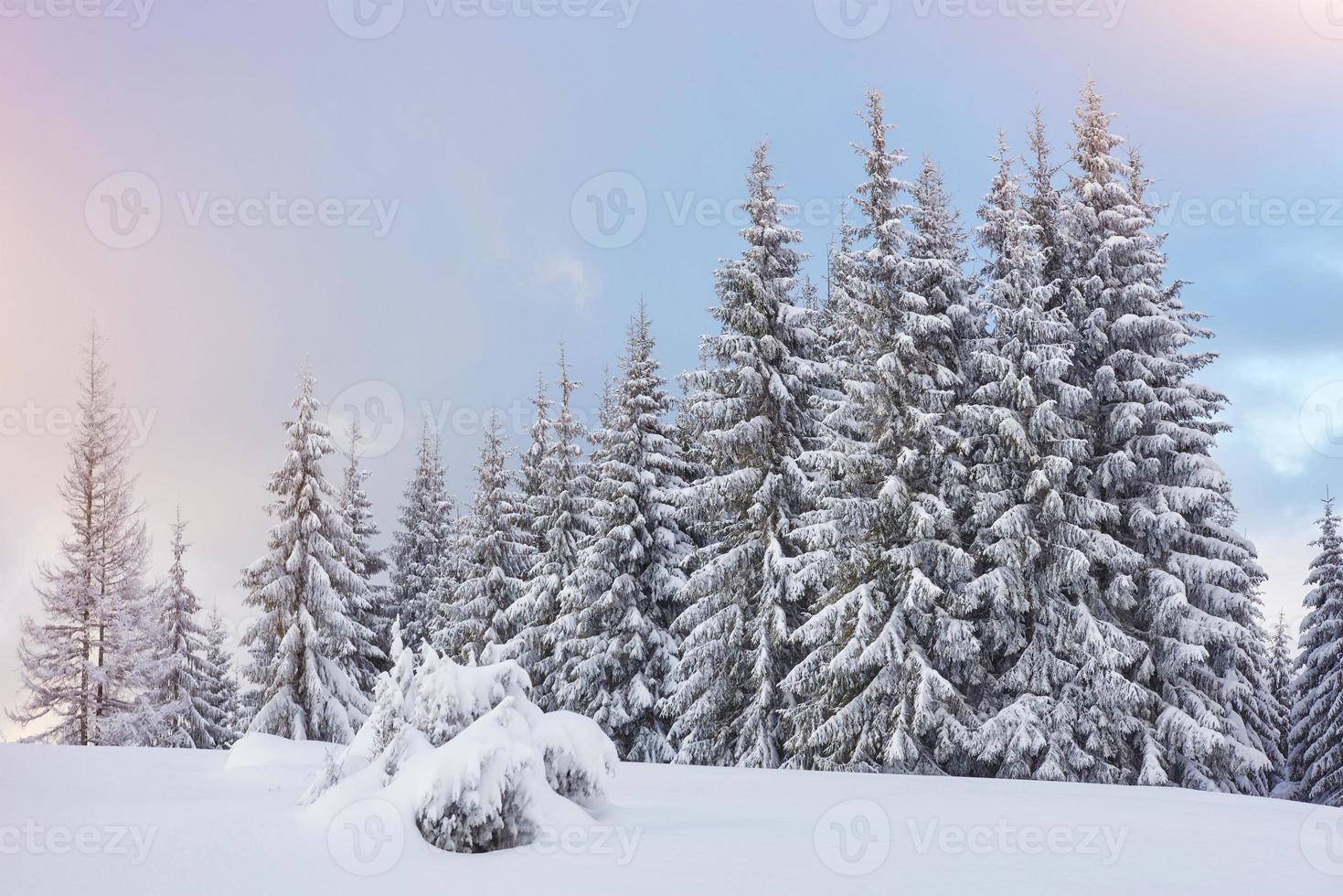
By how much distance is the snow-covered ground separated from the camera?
6195 mm

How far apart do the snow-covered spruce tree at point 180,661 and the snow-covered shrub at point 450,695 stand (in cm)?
2557

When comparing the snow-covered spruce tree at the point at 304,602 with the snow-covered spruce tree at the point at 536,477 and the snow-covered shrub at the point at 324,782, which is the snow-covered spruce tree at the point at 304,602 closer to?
the snow-covered spruce tree at the point at 536,477

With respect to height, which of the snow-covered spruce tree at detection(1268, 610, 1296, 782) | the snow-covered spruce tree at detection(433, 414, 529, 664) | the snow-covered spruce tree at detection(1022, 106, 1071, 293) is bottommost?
the snow-covered spruce tree at detection(1268, 610, 1296, 782)

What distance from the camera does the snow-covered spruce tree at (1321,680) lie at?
89.4ft

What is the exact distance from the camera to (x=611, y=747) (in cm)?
896

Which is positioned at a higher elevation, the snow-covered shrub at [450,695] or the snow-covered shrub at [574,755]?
the snow-covered shrub at [450,695]

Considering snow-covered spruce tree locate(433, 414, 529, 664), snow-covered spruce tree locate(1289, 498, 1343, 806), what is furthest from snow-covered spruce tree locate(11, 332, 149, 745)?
snow-covered spruce tree locate(1289, 498, 1343, 806)
